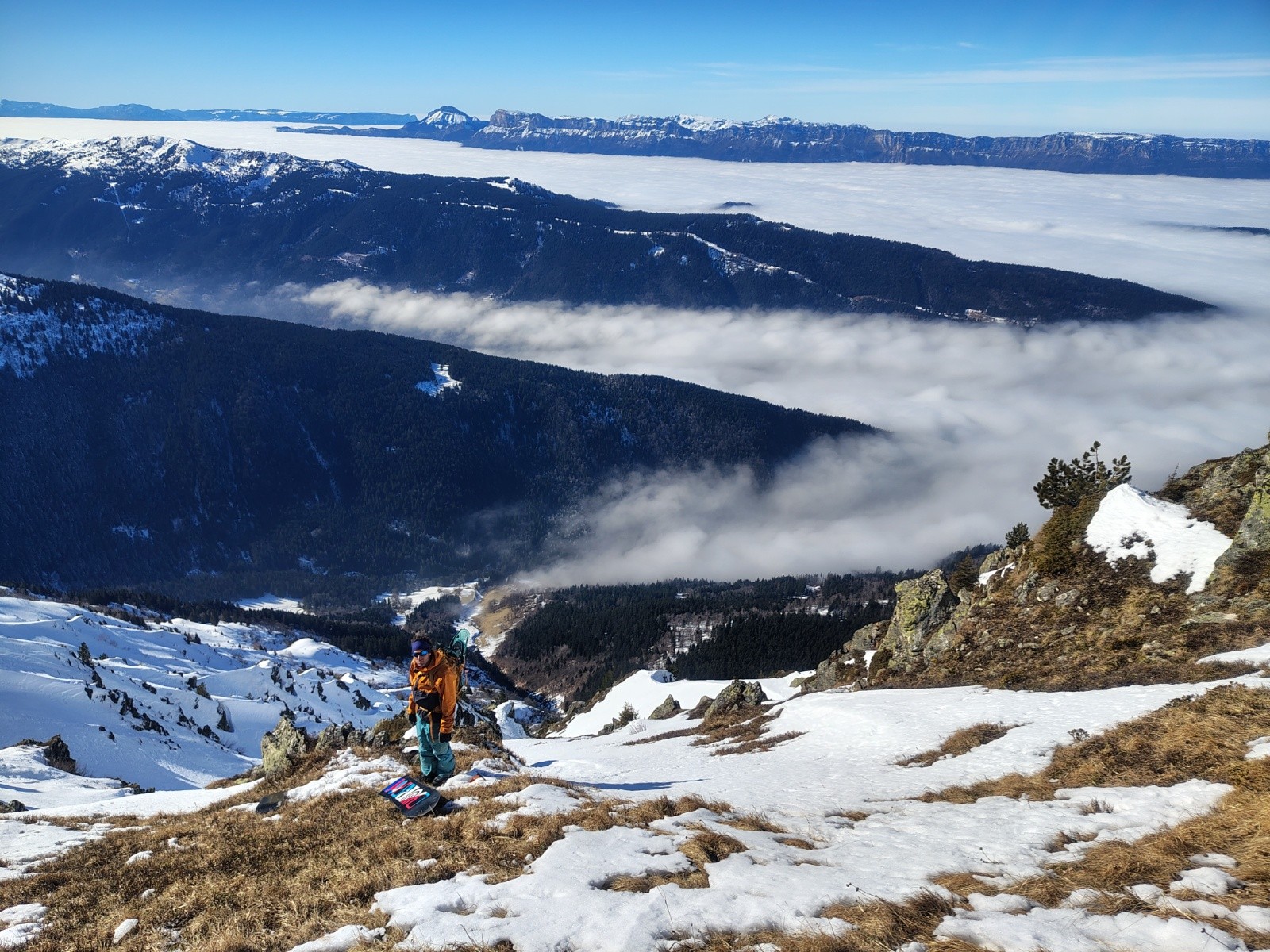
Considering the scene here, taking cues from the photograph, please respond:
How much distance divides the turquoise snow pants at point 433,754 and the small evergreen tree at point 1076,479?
Result: 127 ft

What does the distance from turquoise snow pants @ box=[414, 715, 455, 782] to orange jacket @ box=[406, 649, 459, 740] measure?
14cm

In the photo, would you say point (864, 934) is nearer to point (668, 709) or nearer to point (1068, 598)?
point (1068, 598)

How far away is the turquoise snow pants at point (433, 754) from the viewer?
16.1m

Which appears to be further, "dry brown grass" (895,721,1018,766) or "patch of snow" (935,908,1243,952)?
"dry brown grass" (895,721,1018,766)

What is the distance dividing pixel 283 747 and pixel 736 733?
1964 cm

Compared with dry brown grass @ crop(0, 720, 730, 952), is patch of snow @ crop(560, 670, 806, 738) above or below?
below

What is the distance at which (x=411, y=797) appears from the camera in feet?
49.4

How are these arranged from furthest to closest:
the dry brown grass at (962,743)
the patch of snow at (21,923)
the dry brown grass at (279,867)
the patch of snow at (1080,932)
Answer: the dry brown grass at (962,743) < the patch of snow at (21,923) < the dry brown grass at (279,867) < the patch of snow at (1080,932)

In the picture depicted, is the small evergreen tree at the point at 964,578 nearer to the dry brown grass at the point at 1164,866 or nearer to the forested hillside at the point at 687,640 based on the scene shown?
the dry brown grass at the point at 1164,866

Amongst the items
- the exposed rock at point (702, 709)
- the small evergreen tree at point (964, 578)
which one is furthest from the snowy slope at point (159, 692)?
the small evergreen tree at point (964, 578)

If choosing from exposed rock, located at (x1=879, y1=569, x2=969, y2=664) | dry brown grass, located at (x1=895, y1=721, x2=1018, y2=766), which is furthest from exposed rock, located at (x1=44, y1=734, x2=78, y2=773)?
exposed rock, located at (x1=879, y1=569, x2=969, y2=664)

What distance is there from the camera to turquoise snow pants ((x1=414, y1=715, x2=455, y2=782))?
634 inches

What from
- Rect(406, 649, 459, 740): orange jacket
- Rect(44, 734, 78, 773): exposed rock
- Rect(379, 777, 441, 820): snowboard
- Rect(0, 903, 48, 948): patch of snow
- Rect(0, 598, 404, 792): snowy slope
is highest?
Rect(406, 649, 459, 740): orange jacket

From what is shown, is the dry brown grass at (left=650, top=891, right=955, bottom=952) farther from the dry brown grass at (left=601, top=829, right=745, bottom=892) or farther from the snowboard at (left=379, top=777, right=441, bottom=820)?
the snowboard at (left=379, top=777, right=441, bottom=820)
